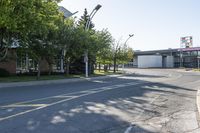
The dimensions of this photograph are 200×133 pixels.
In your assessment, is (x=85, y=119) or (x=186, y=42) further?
(x=186, y=42)

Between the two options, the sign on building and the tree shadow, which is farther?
the sign on building

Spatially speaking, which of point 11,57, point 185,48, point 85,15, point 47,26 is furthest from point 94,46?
point 185,48

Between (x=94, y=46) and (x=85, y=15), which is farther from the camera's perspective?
(x=85, y=15)

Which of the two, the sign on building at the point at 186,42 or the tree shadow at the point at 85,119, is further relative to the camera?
the sign on building at the point at 186,42

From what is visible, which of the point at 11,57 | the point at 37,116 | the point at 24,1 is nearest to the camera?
the point at 37,116

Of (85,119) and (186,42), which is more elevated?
(186,42)

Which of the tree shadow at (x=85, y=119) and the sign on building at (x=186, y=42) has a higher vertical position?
the sign on building at (x=186, y=42)

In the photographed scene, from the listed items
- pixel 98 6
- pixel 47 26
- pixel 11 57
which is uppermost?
pixel 98 6

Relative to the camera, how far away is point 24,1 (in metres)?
24.9

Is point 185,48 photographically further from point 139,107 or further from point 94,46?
point 139,107

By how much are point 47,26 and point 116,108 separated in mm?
17997

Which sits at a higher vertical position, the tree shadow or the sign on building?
the sign on building

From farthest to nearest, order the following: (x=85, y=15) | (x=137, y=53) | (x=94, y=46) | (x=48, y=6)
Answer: (x=137, y=53), (x=85, y=15), (x=94, y=46), (x=48, y=6)

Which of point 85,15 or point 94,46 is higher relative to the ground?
point 85,15
